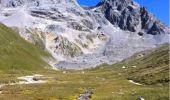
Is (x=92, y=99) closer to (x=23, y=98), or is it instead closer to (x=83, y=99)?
(x=83, y=99)

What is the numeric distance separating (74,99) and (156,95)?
21352 millimetres

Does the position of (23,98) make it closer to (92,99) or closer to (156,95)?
(92,99)

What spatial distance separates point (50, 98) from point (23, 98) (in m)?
7.10

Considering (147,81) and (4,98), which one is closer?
(4,98)

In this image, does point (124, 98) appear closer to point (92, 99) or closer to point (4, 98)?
point (92, 99)

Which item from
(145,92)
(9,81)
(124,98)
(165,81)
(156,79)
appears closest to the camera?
(124,98)

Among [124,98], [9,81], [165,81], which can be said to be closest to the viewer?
[124,98]

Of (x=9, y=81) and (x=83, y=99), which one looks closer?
(x=83, y=99)

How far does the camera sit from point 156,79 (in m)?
154

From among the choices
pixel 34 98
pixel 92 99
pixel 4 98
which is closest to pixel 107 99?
pixel 92 99

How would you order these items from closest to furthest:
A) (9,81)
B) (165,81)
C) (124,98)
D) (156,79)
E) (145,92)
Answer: (124,98) < (145,92) < (165,81) < (156,79) < (9,81)

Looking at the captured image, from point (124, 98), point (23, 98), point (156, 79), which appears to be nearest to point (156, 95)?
point (124, 98)

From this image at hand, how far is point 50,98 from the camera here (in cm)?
10731

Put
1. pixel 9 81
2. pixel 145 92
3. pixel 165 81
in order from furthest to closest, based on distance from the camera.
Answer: pixel 9 81, pixel 165 81, pixel 145 92
